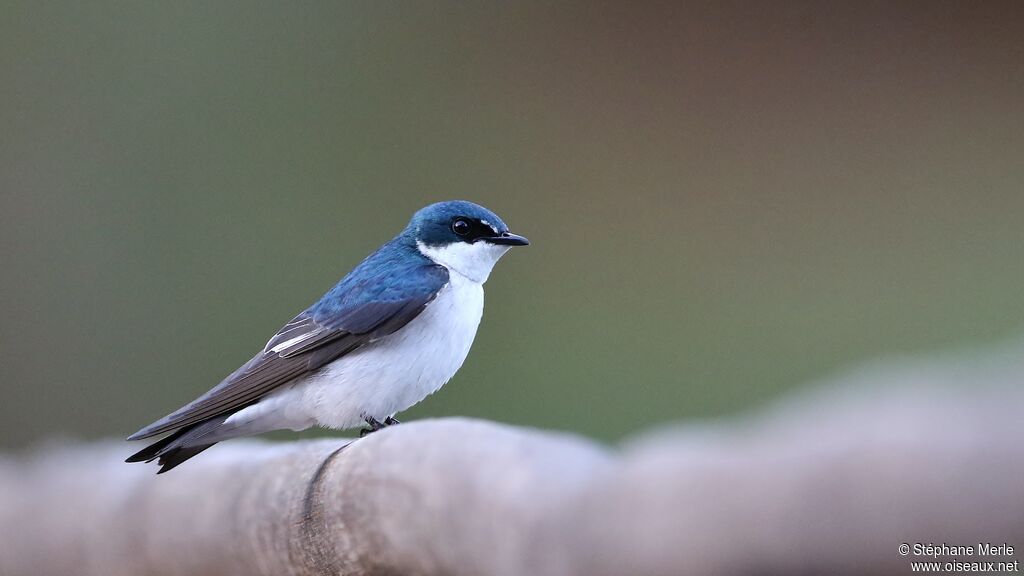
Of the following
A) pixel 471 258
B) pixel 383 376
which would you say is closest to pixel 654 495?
pixel 383 376

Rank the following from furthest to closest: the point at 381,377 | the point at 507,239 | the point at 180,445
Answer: the point at 507,239, the point at 381,377, the point at 180,445

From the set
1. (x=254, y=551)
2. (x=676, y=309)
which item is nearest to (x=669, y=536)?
(x=254, y=551)

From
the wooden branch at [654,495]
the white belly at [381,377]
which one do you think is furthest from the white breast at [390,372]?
the wooden branch at [654,495]

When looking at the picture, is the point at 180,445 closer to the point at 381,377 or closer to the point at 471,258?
the point at 381,377

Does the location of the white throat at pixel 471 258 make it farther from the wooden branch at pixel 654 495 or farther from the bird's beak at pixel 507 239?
the wooden branch at pixel 654 495

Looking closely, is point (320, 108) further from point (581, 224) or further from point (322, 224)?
point (581, 224)

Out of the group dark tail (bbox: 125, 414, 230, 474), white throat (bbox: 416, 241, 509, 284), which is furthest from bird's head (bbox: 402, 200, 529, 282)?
dark tail (bbox: 125, 414, 230, 474)

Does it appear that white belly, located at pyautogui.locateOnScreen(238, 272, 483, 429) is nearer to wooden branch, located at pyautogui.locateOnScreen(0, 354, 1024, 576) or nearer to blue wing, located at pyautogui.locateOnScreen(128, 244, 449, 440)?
blue wing, located at pyautogui.locateOnScreen(128, 244, 449, 440)
